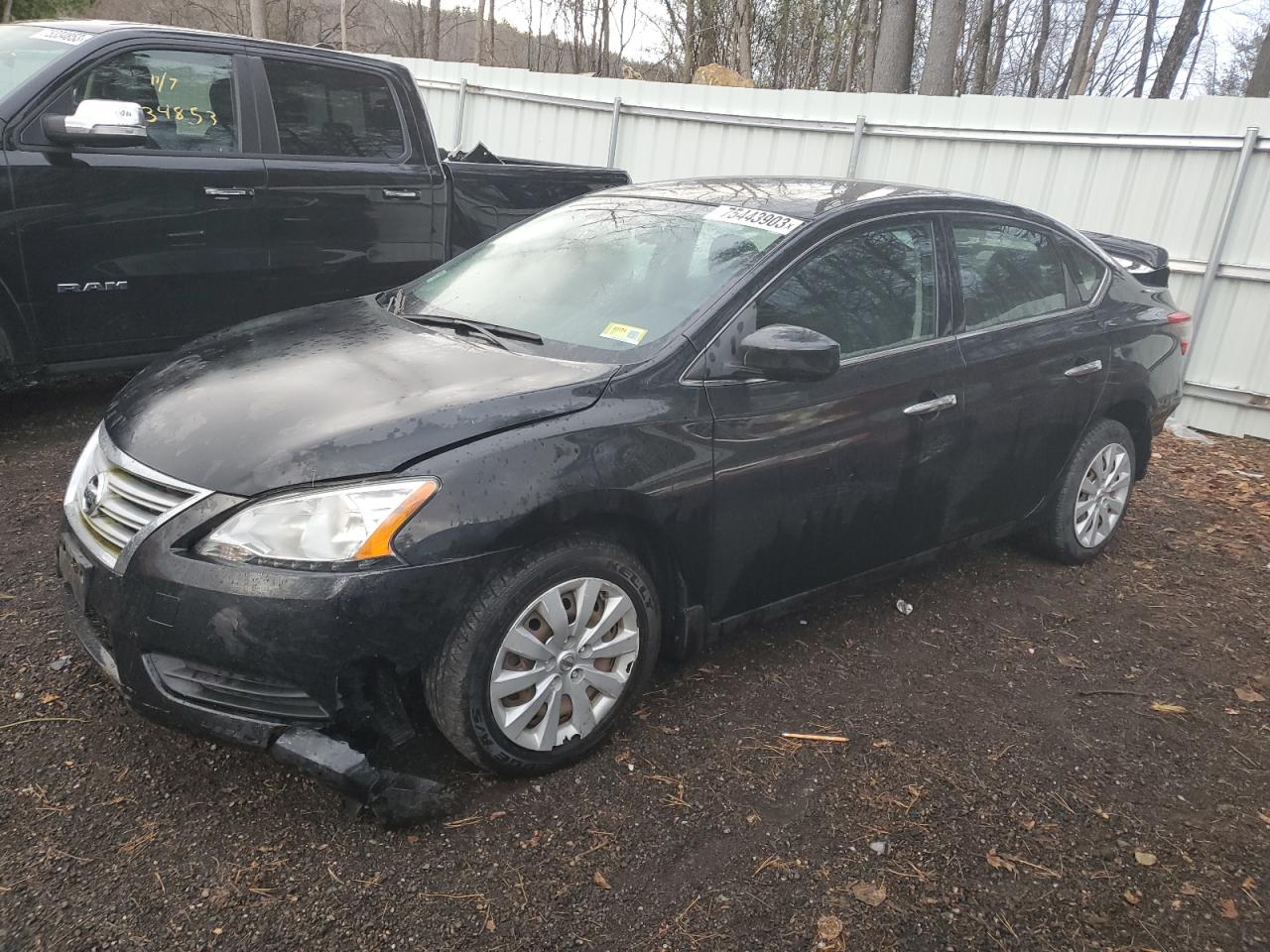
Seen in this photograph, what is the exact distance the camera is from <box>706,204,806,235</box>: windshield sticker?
3.48m

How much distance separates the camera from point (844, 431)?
338 cm

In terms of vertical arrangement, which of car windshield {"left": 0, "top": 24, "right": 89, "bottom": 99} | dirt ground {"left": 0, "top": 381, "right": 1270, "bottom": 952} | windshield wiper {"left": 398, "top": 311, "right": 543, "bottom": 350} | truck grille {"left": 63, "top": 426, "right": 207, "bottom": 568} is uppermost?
car windshield {"left": 0, "top": 24, "right": 89, "bottom": 99}

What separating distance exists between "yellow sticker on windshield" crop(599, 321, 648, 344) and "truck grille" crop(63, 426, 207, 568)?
1345 millimetres

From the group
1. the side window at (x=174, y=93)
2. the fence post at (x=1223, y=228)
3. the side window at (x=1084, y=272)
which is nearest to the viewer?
the side window at (x=1084, y=272)

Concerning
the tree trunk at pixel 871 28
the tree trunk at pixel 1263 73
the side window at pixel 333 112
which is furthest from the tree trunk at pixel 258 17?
the tree trunk at pixel 1263 73

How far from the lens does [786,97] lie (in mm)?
9492

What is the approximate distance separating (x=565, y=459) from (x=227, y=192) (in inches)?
136

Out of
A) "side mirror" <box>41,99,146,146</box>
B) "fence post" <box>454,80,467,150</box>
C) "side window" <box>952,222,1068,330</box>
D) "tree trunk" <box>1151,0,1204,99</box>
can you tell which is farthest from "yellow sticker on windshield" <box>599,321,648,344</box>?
"tree trunk" <box>1151,0,1204,99</box>

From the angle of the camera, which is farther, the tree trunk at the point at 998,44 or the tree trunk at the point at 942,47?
the tree trunk at the point at 998,44

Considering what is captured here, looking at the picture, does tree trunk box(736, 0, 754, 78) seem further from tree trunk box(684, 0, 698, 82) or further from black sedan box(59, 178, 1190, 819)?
black sedan box(59, 178, 1190, 819)

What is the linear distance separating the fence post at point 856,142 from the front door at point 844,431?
5.65m

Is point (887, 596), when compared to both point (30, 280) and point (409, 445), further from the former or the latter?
point (30, 280)

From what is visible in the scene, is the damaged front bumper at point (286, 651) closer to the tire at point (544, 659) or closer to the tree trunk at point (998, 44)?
the tire at point (544, 659)

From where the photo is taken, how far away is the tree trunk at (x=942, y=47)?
44.8 feet
